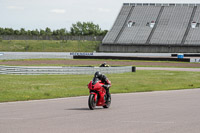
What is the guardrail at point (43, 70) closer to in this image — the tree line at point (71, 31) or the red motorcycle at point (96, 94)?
the red motorcycle at point (96, 94)

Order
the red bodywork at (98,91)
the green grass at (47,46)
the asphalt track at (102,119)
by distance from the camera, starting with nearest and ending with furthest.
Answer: the asphalt track at (102,119) < the red bodywork at (98,91) < the green grass at (47,46)

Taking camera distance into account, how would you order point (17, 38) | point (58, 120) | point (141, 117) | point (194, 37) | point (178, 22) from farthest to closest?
point (17, 38)
point (178, 22)
point (194, 37)
point (141, 117)
point (58, 120)

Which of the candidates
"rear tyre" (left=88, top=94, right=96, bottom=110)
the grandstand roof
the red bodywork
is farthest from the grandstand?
"rear tyre" (left=88, top=94, right=96, bottom=110)

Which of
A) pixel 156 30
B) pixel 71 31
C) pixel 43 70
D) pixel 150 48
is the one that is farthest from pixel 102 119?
pixel 71 31

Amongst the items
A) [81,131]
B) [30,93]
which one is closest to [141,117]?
[81,131]

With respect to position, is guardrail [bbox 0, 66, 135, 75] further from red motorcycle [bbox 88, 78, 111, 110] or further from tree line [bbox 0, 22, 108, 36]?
tree line [bbox 0, 22, 108, 36]

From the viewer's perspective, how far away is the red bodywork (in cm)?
1264

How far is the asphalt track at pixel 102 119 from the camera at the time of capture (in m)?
9.20

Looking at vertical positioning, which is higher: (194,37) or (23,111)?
(194,37)

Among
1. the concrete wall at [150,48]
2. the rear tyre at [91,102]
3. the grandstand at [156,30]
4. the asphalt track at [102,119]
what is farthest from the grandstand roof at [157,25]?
the rear tyre at [91,102]

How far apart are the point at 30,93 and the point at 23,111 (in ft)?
21.8

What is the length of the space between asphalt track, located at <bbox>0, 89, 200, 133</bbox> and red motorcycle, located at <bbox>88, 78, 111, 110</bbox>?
0.74 feet

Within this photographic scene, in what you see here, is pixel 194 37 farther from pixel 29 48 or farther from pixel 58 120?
pixel 58 120

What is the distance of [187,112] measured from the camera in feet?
41.0
